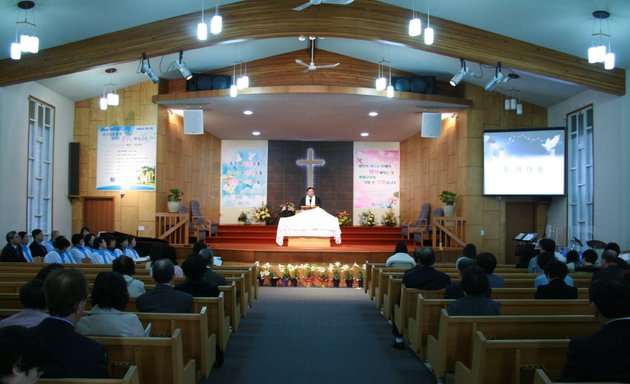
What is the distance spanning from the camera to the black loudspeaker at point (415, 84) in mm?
11562

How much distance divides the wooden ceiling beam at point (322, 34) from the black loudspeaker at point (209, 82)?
8.87 feet

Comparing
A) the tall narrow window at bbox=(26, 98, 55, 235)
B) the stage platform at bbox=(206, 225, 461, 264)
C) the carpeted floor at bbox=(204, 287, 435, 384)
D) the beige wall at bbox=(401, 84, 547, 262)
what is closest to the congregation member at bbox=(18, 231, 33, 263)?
the tall narrow window at bbox=(26, 98, 55, 235)

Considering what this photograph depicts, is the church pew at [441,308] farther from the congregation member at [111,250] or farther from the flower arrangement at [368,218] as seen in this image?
the flower arrangement at [368,218]

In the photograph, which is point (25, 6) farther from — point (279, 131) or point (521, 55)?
point (279, 131)

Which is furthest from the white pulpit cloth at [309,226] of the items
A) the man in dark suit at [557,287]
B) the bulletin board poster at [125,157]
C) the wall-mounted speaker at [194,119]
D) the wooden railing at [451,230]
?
the man in dark suit at [557,287]

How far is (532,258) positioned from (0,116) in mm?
8524

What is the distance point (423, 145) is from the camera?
15.1 meters

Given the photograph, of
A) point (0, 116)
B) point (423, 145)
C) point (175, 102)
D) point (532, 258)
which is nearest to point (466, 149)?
point (423, 145)

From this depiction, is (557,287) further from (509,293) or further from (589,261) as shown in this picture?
(589,261)

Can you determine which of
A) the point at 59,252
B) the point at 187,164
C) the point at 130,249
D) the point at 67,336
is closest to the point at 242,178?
the point at 187,164

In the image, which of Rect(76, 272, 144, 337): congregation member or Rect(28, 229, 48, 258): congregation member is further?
Rect(28, 229, 48, 258): congregation member

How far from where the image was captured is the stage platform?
10.7 meters

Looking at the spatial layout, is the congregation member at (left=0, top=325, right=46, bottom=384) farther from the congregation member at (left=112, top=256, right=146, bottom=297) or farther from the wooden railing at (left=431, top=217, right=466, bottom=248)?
the wooden railing at (left=431, top=217, right=466, bottom=248)

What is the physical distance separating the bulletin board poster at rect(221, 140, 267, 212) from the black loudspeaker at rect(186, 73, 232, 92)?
5412 mm
